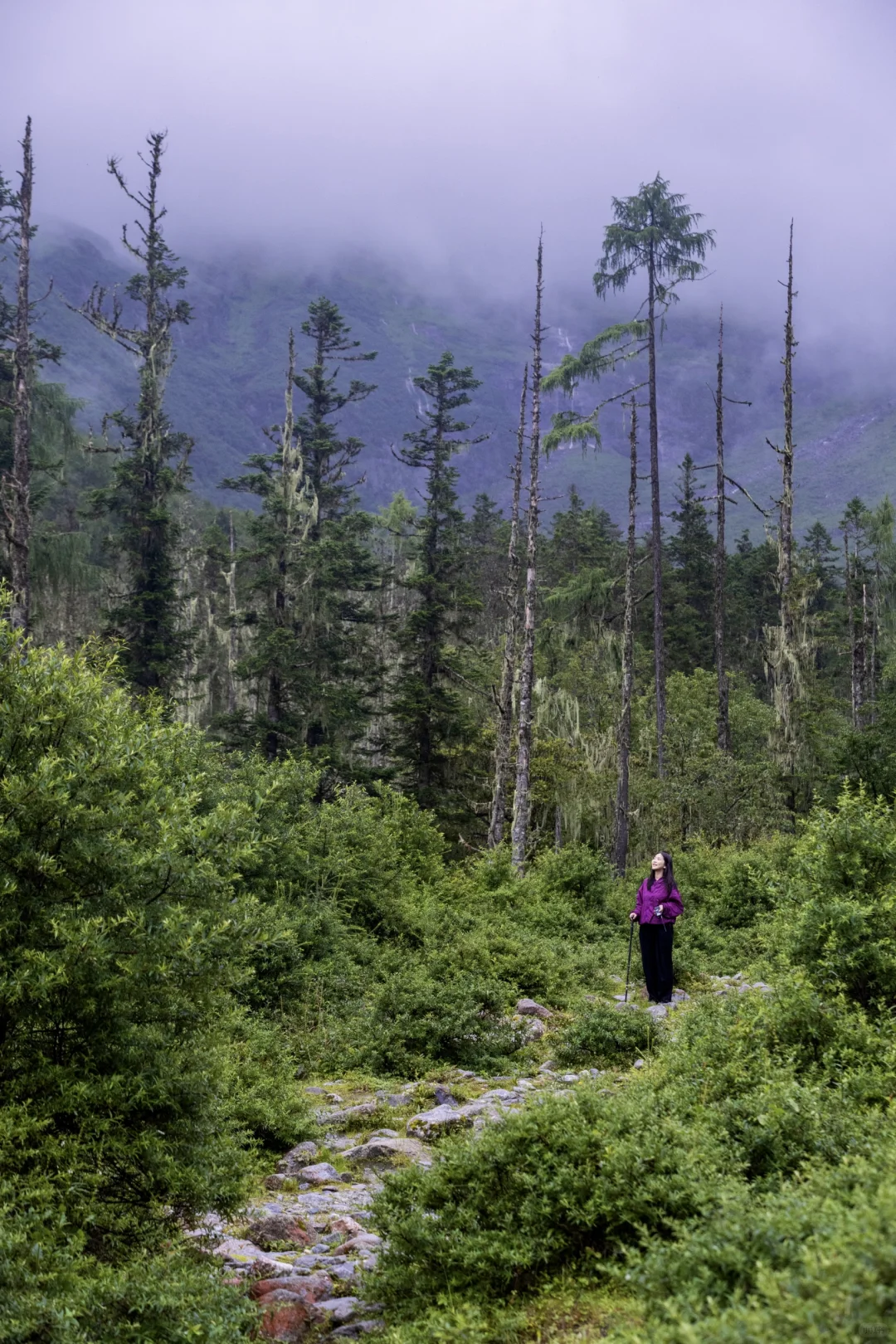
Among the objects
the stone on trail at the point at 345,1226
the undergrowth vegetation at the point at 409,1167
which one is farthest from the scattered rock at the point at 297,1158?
the stone on trail at the point at 345,1226

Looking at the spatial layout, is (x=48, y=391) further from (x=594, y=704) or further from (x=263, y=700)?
(x=594, y=704)

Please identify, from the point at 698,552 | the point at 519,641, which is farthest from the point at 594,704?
the point at 698,552

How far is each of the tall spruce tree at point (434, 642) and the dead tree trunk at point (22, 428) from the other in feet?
33.7

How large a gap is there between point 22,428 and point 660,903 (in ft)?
51.3

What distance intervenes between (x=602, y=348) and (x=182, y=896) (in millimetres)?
26742

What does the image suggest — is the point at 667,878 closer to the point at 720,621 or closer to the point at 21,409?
the point at 21,409

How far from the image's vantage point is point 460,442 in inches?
1139

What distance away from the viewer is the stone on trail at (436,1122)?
6.61 metres

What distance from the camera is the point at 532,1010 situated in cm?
1022

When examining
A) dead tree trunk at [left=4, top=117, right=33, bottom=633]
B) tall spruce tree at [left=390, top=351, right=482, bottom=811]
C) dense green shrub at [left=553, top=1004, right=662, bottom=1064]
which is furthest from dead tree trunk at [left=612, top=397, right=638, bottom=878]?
dense green shrub at [left=553, top=1004, right=662, bottom=1064]

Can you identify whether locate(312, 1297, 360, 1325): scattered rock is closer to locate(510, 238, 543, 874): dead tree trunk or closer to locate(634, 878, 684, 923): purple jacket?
locate(634, 878, 684, 923): purple jacket

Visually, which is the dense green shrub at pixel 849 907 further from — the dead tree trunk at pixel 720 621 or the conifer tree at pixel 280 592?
the conifer tree at pixel 280 592

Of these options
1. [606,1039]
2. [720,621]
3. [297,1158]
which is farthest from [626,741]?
[297,1158]

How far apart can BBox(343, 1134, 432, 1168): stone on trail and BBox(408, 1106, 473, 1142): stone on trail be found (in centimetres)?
17
